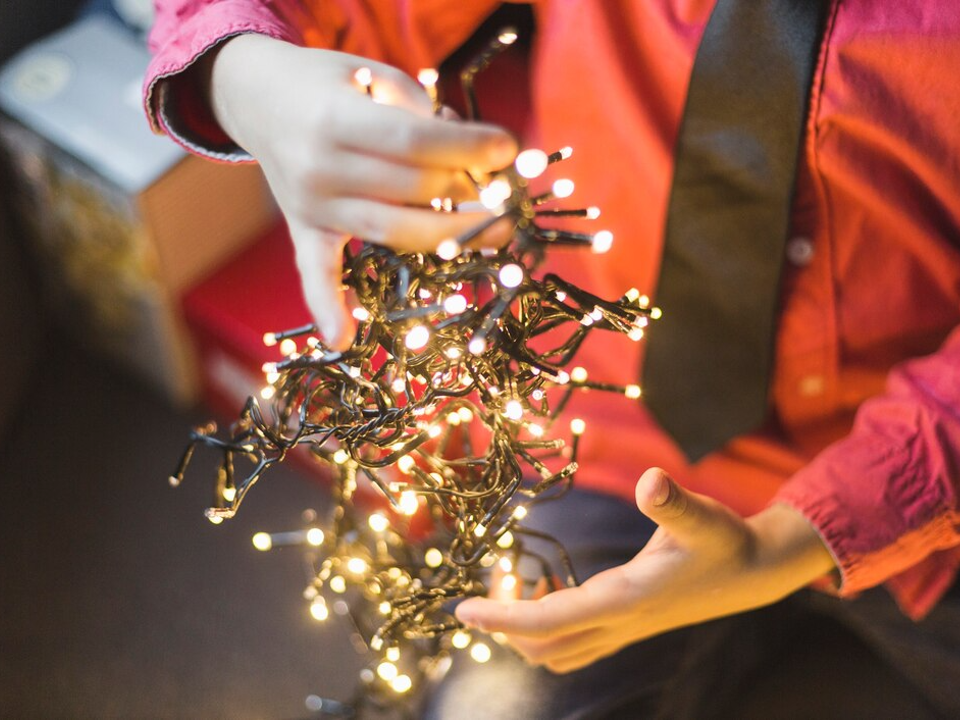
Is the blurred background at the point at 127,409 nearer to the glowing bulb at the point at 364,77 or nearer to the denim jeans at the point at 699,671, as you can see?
the denim jeans at the point at 699,671

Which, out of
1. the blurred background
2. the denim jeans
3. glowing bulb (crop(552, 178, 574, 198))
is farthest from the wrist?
the blurred background

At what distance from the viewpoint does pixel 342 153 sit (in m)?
0.50

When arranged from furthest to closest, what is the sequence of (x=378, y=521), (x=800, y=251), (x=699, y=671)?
(x=699, y=671), (x=800, y=251), (x=378, y=521)

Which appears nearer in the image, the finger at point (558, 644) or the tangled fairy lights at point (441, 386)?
the tangled fairy lights at point (441, 386)

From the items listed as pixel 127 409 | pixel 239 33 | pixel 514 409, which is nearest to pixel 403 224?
pixel 514 409

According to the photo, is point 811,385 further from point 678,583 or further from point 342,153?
point 342,153

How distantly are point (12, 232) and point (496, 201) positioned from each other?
102 centimetres

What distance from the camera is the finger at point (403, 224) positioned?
458 mm

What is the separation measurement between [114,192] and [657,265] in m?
0.66

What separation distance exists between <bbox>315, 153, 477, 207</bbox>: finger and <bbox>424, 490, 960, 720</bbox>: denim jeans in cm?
42

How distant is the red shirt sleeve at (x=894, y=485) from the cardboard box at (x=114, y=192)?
2.65ft

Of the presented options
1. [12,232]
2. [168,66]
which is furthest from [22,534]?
[168,66]

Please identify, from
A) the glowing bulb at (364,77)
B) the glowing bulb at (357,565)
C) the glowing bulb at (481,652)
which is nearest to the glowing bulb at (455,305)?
the glowing bulb at (364,77)

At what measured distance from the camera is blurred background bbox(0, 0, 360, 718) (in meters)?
1.09
